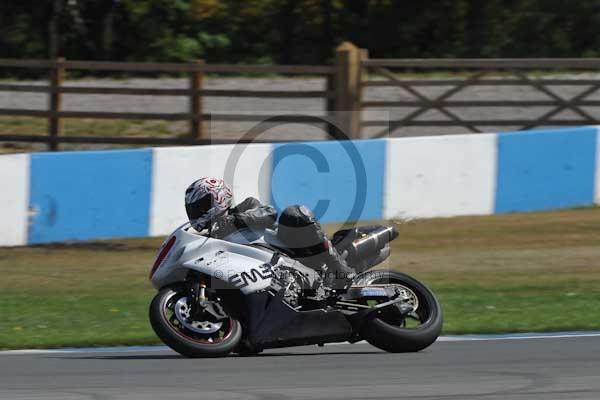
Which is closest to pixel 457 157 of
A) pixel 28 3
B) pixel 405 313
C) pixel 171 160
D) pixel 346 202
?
pixel 346 202

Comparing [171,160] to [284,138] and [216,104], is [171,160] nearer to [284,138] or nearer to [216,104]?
[284,138]

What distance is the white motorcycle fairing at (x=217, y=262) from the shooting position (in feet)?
25.0

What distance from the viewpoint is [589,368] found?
24.0ft

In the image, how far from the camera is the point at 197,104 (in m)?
17.4

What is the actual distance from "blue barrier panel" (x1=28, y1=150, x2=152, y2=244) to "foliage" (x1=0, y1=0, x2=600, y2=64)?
16.0 metres

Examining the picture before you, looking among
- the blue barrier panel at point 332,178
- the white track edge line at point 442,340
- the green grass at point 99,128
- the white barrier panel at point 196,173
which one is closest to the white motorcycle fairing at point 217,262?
the white track edge line at point 442,340

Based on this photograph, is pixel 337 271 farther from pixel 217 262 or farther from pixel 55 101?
pixel 55 101

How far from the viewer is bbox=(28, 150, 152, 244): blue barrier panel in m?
13.0

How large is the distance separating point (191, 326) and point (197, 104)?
1015 cm

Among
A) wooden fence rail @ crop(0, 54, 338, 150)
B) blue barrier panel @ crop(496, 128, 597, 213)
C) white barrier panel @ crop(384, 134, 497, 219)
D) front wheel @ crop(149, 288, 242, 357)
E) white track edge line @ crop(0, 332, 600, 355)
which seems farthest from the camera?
wooden fence rail @ crop(0, 54, 338, 150)

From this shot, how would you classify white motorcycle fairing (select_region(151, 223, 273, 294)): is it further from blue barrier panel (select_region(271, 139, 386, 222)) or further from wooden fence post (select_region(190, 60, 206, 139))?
wooden fence post (select_region(190, 60, 206, 139))

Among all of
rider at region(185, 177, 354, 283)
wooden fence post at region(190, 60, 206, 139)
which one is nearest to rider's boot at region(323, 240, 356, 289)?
rider at region(185, 177, 354, 283)

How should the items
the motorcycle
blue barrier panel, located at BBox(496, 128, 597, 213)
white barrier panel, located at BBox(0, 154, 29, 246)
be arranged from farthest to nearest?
blue barrier panel, located at BBox(496, 128, 597, 213) → white barrier panel, located at BBox(0, 154, 29, 246) → the motorcycle

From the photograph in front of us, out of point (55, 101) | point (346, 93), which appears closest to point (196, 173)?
point (346, 93)
